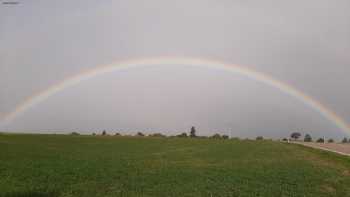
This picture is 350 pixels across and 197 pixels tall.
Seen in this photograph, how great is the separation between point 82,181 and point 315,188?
44.9 feet

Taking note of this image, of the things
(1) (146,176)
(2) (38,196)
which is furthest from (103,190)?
(1) (146,176)

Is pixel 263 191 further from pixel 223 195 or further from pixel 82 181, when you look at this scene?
pixel 82 181

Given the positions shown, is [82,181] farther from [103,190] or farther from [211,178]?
[211,178]

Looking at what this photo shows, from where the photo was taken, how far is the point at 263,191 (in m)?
21.0

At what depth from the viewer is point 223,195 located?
63.7ft

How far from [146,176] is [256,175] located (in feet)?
25.8

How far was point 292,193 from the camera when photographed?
20781 mm

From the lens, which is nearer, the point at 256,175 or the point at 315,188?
the point at 315,188

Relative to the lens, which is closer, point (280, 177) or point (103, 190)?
point (103, 190)

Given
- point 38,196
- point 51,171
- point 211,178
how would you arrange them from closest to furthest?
point 38,196 → point 211,178 → point 51,171

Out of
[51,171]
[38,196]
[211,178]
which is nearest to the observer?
[38,196]

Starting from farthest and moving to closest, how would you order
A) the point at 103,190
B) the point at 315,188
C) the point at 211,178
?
the point at 211,178, the point at 315,188, the point at 103,190

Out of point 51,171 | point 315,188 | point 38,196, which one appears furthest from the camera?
point 51,171

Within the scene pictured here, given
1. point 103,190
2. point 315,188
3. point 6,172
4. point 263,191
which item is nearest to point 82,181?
point 103,190
